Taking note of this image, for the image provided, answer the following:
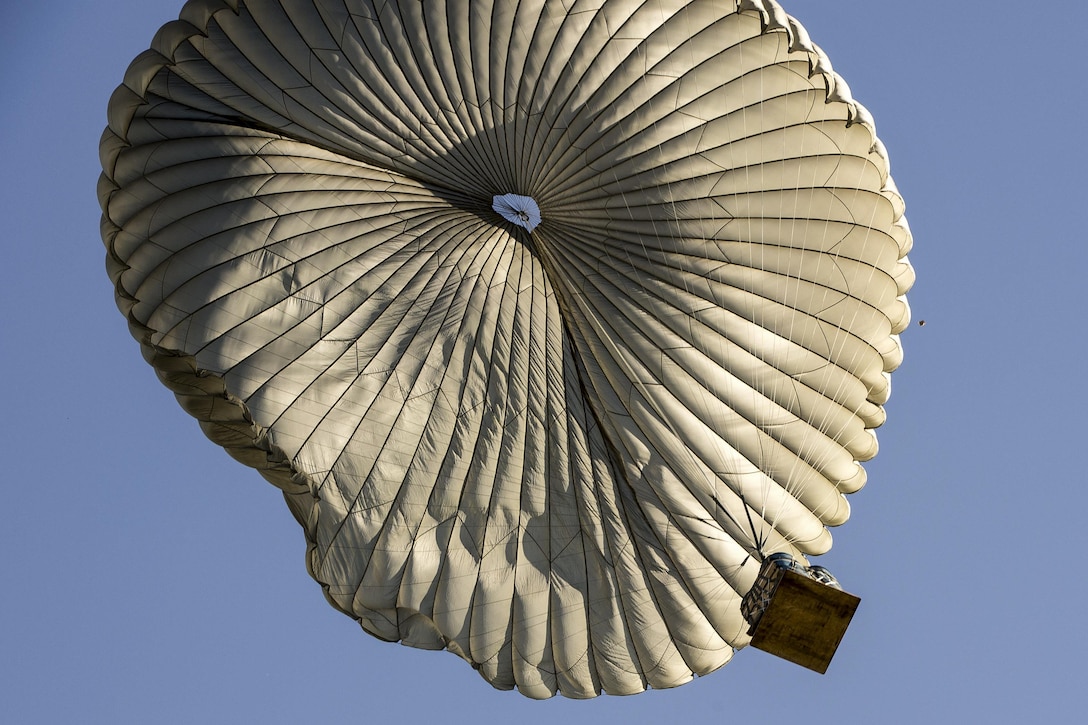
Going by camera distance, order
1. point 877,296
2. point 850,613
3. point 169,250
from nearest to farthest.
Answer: point 850,613 → point 169,250 → point 877,296

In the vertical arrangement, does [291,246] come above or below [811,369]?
below

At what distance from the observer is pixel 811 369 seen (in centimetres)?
1995

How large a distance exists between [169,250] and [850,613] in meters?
8.94

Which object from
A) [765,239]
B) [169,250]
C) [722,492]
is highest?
[765,239]

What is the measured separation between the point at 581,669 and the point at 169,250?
7101 millimetres

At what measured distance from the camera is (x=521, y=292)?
1955 centimetres

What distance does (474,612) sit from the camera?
18.8 metres

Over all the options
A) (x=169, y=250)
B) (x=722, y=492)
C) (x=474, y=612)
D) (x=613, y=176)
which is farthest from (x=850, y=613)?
(x=169, y=250)

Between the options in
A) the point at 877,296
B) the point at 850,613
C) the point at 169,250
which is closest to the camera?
the point at 850,613

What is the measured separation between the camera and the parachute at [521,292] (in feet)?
60.2

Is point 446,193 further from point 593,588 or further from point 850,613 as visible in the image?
point 850,613

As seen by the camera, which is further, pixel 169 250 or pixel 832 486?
pixel 832 486

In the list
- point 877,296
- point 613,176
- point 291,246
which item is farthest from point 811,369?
point 291,246

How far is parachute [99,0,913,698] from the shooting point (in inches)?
722
